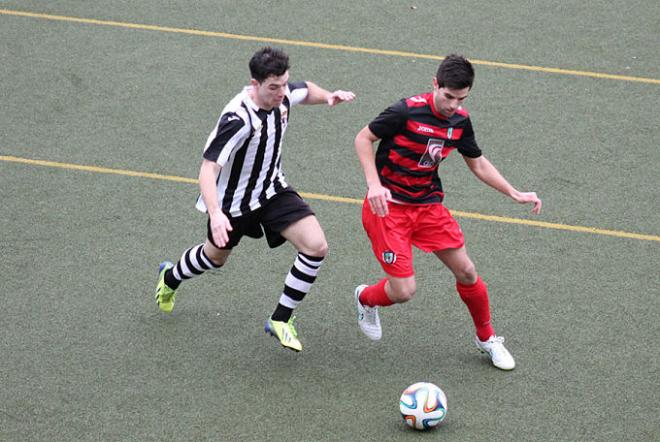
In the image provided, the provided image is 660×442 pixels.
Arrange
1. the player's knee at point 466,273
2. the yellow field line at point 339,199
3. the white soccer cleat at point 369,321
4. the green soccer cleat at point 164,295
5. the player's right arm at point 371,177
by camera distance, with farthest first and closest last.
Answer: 1. the yellow field line at point 339,199
2. the green soccer cleat at point 164,295
3. the white soccer cleat at point 369,321
4. the player's knee at point 466,273
5. the player's right arm at point 371,177

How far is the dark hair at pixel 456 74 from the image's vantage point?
513cm

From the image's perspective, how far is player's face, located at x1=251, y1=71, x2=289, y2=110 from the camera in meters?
5.39

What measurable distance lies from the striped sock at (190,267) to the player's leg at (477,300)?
144cm

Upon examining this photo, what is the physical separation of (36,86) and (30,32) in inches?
56.2

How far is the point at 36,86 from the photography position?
9.38m

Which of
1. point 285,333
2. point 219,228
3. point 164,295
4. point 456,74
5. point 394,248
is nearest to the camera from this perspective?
point 219,228

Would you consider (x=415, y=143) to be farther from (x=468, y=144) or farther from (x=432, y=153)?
(x=468, y=144)

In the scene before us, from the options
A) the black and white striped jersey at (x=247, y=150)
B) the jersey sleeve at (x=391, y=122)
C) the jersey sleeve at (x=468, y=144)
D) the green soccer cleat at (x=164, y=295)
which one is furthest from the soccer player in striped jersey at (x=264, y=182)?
the jersey sleeve at (x=468, y=144)

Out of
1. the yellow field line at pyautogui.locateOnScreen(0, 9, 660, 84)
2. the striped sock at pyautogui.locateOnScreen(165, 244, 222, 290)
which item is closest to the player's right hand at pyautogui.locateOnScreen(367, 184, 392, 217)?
the striped sock at pyautogui.locateOnScreen(165, 244, 222, 290)

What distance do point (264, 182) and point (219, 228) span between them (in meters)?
0.87

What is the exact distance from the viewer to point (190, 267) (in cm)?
609

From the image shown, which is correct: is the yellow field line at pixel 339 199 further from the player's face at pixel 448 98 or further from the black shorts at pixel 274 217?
the player's face at pixel 448 98

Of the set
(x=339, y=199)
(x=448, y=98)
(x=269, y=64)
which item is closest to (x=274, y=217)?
(x=269, y=64)

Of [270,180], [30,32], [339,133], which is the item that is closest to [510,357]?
[270,180]
